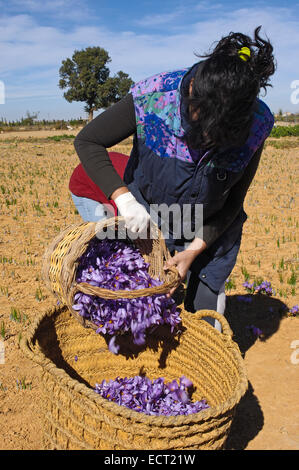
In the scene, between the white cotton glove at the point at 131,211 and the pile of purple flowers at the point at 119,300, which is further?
the pile of purple flowers at the point at 119,300

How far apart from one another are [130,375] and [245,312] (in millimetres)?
1539

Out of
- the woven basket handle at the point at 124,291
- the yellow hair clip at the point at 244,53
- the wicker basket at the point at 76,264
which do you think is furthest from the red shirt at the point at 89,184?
the yellow hair clip at the point at 244,53

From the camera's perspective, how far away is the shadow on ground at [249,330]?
2910mm

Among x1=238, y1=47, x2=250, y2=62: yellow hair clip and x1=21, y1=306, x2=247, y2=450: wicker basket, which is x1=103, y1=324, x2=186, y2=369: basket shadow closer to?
x1=21, y1=306, x2=247, y2=450: wicker basket

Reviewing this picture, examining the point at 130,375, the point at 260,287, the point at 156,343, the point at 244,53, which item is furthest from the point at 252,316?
the point at 244,53

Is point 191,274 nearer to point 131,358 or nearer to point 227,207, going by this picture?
point 227,207

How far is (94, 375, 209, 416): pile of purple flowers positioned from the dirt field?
38 centimetres

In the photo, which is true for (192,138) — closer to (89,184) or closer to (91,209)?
(89,184)

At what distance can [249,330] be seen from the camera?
13.3ft

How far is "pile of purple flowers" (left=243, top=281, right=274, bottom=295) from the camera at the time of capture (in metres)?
4.66

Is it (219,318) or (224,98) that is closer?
(224,98)

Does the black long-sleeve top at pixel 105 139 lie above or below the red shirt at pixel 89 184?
above

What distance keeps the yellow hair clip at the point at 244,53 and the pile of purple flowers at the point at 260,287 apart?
9.97 ft

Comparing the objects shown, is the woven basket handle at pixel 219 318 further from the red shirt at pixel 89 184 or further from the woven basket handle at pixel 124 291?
the red shirt at pixel 89 184
